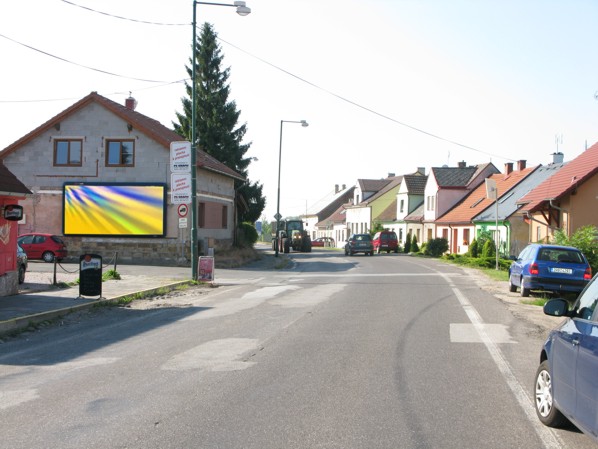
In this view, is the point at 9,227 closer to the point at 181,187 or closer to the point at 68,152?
the point at 181,187

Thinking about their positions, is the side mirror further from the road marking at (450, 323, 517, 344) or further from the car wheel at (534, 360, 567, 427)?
the road marking at (450, 323, 517, 344)

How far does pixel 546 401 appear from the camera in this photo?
6.05m

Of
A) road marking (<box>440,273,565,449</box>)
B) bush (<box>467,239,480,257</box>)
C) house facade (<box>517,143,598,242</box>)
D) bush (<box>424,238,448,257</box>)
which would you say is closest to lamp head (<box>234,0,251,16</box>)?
road marking (<box>440,273,565,449</box>)

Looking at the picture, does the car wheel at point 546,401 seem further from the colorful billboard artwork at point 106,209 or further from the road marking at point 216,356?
the colorful billboard artwork at point 106,209

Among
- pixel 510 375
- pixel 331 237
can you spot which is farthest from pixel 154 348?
pixel 331 237

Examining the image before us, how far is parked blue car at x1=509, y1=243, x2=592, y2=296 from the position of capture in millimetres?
17547

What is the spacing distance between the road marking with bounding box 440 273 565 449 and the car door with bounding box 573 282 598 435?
0.64m

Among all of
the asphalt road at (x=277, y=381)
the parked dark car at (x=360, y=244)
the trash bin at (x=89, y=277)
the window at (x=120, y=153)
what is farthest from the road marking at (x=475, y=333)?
the parked dark car at (x=360, y=244)

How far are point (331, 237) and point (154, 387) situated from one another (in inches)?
3748

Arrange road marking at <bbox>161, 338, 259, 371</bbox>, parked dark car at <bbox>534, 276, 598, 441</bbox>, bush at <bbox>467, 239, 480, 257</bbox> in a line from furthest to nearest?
bush at <bbox>467, 239, 480, 257</bbox> < road marking at <bbox>161, 338, 259, 371</bbox> < parked dark car at <bbox>534, 276, 598, 441</bbox>

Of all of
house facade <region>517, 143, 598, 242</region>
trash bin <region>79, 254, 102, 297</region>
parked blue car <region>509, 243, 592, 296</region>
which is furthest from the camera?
house facade <region>517, 143, 598, 242</region>

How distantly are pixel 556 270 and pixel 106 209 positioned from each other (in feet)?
73.0

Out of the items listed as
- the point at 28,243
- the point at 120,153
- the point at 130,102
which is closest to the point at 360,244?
the point at 130,102

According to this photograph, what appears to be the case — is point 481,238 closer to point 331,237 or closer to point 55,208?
point 55,208
